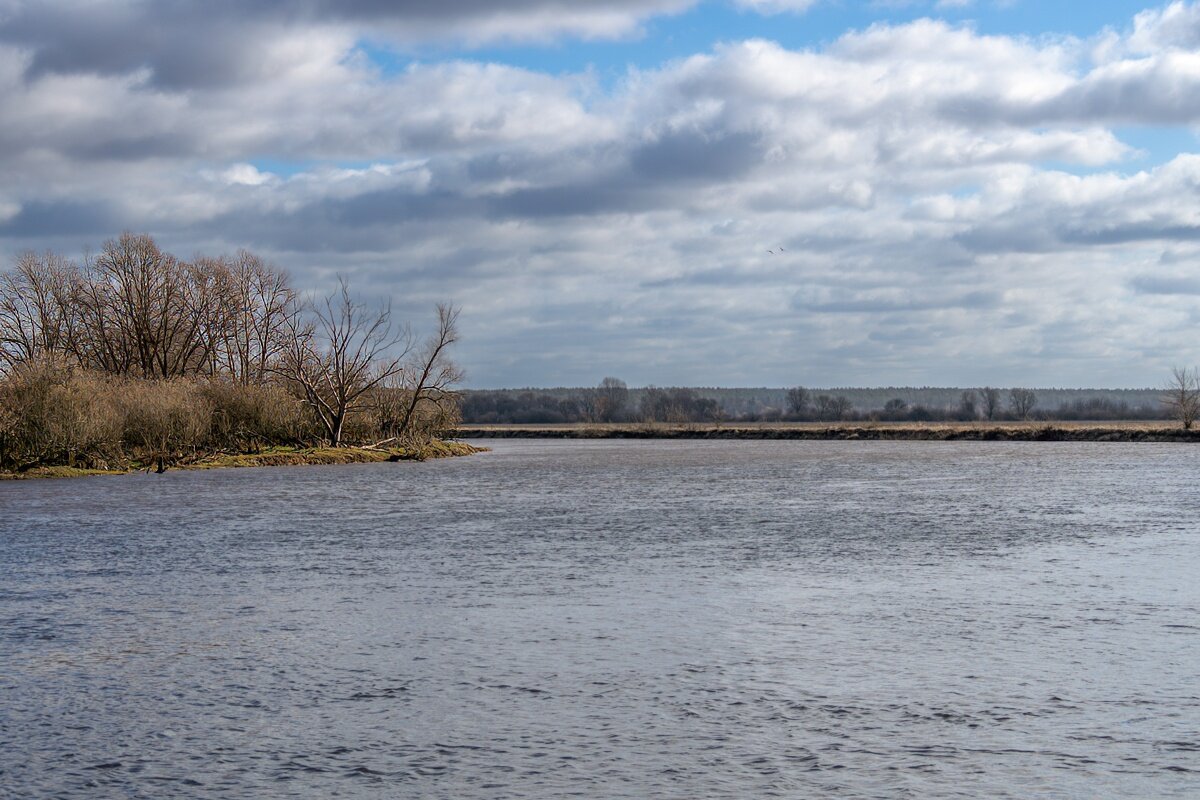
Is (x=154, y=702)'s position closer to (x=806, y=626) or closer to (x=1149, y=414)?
(x=806, y=626)

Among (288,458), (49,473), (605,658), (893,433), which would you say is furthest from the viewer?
(893,433)

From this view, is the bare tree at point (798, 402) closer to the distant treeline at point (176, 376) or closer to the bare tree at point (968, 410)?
the bare tree at point (968, 410)

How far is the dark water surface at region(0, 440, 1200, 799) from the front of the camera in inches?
332

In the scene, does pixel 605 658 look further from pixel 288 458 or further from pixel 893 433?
pixel 893 433

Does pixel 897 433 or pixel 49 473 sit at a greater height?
pixel 897 433

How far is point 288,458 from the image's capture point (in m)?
57.4

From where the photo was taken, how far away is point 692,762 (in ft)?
28.2

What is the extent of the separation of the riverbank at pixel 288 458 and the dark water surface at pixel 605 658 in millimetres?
21059

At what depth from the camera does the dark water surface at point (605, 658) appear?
8.45 meters

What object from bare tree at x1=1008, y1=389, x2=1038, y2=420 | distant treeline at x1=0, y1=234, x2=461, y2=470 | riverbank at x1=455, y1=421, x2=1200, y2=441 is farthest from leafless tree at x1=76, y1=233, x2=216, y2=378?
bare tree at x1=1008, y1=389, x2=1038, y2=420

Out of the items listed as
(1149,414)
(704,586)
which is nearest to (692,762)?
(704,586)

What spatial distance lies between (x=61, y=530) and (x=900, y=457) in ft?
145

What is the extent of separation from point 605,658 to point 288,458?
157 ft

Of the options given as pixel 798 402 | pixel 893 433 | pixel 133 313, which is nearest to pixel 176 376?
pixel 133 313
